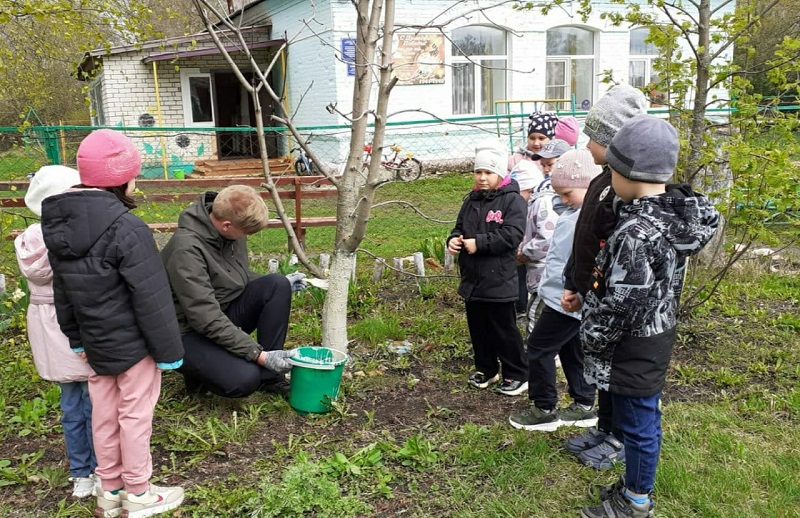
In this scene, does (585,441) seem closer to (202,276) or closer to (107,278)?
(202,276)

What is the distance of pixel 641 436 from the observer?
7.78 ft

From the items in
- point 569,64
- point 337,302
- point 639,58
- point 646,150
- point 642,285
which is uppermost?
point 639,58

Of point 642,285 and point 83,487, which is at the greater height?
point 642,285

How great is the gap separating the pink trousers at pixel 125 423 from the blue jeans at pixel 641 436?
1814 mm

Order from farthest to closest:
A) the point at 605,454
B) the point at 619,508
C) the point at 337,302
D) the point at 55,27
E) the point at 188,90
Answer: the point at 188,90 < the point at 55,27 < the point at 337,302 < the point at 605,454 < the point at 619,508

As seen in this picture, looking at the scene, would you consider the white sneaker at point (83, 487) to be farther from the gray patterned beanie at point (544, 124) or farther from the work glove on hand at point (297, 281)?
the gray patterned beanie at point (544, 124)

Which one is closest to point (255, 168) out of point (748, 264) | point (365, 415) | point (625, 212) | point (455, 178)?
point (455, 178)

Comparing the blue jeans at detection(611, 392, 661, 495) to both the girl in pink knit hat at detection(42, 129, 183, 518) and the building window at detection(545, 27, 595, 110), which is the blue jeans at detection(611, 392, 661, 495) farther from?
the building window at detection(545, 27, 595, 110)

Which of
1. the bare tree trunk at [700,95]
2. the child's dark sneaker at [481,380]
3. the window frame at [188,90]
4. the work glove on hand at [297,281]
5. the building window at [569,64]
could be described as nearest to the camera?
the child's dark sneaker at [481,380]

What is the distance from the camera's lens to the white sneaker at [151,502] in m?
2.51

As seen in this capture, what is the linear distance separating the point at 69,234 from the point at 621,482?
90.0 inches

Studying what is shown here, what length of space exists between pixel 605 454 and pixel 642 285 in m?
1.01

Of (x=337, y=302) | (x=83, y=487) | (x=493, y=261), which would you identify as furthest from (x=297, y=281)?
(x=83, y=487)

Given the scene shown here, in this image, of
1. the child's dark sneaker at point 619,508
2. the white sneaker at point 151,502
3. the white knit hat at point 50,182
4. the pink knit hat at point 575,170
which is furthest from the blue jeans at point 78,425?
the pink knit hat at point 575,170
